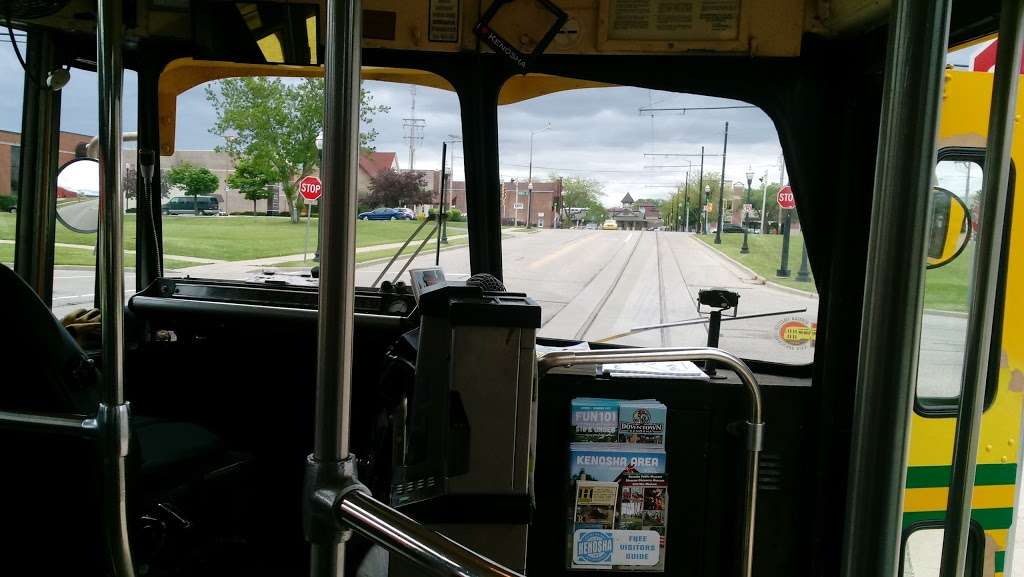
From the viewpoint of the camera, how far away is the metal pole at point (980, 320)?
0.69m

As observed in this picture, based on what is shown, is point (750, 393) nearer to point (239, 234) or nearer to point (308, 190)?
point (308, 190)

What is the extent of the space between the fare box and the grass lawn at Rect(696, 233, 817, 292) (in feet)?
2.43

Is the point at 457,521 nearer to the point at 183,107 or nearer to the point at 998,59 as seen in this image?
the point at 998,59

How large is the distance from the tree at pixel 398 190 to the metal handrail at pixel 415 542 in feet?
7.67

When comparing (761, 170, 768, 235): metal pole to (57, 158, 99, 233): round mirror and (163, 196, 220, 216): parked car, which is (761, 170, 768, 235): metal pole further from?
(57, 158, 99, 233): round mirror

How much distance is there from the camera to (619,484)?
265cm

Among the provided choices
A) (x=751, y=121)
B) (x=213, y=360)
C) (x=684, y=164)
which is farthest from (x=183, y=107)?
(x=751, y=121)

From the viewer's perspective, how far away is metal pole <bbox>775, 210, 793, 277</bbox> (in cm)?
280

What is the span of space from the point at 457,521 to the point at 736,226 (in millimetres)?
1630

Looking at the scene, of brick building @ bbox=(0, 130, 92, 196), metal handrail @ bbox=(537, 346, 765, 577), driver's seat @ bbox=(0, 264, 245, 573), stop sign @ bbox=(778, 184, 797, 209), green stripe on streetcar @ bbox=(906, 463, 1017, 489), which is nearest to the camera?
driver's seat @ bbox=(0, 264, 245, 573)

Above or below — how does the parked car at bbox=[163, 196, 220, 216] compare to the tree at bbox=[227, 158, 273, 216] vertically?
below

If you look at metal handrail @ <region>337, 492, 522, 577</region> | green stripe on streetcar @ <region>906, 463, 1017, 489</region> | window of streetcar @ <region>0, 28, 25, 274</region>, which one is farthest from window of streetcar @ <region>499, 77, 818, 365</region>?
metal handrail @ <region>337, 492, 522, 577</region>

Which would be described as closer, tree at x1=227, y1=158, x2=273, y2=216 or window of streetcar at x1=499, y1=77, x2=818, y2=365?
window of streetcar at x1=499, y1=77, x2=818, y2=365

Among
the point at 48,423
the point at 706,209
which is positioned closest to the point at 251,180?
the point at 706,209
